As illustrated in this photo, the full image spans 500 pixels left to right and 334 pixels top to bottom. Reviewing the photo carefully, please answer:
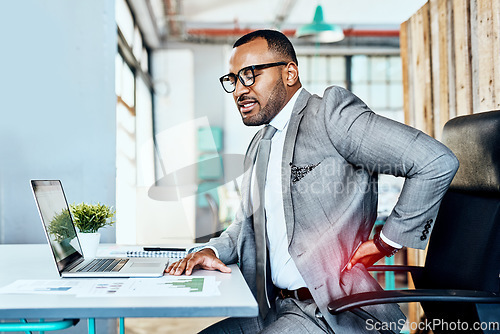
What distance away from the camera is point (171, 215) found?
4.14 m

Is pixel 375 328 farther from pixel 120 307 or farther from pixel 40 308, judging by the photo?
pixel 40 308

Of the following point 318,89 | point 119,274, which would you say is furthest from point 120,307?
point 318,89

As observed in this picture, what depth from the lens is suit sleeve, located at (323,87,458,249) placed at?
1337mm

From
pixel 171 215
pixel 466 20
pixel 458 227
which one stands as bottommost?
pixel 171 215

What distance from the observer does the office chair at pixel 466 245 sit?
3.92ft

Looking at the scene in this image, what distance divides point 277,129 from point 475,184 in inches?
25.0

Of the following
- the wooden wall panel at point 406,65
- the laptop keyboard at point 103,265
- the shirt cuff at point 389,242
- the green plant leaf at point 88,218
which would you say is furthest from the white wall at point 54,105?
the wooden wall panel at point 406,65

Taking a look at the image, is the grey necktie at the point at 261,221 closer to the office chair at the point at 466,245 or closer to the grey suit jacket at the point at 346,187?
the grey suit jacket at the point at 346,187

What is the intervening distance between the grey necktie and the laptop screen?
1.87ft

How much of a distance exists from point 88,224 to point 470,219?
47.6 inches

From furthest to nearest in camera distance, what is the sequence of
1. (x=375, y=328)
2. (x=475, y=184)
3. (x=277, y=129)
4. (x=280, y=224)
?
(x=277, y=129), (x=280, y=224), (x=475, y=184), (x=375, y=328)

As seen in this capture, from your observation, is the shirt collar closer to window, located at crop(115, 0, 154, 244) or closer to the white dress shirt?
the white dress shirt

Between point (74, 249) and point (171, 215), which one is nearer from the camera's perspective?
point (74, 249)

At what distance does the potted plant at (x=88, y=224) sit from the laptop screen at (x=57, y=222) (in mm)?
29
